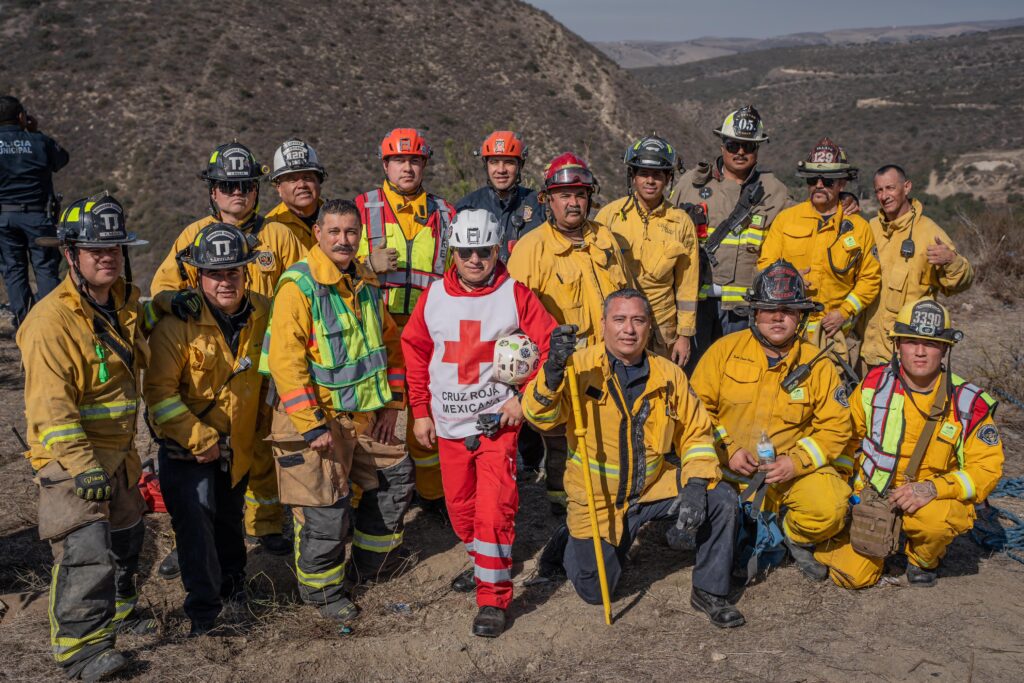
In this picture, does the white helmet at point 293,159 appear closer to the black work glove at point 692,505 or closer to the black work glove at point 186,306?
the black work glove at point 186,306

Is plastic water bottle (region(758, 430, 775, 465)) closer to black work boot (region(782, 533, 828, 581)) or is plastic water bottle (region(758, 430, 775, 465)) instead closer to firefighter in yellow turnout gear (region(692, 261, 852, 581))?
firefighter in yellow turnout gear (region(692, 261, 852, 581))

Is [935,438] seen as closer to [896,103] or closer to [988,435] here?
[988,435]

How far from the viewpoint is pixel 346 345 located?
4.72 meters

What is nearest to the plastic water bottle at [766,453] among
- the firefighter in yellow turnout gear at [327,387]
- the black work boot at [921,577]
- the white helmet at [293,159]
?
the black work boot at [921,577]

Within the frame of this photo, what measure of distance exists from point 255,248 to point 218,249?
0.75 m

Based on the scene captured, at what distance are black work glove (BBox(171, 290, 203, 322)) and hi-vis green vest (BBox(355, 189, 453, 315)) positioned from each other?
1.57 m

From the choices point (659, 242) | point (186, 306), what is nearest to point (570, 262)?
point (659, 242)

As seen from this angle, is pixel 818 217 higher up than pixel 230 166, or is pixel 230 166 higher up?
pixel 230 166

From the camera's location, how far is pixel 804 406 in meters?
4.95

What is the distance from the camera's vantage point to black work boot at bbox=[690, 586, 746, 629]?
455 centimetres

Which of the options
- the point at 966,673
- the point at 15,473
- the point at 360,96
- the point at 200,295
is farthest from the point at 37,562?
the point at 360,96

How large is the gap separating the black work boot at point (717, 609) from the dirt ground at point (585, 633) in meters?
0.06

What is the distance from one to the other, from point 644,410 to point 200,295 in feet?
8.72

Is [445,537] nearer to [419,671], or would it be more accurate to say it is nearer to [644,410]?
[419,671]
